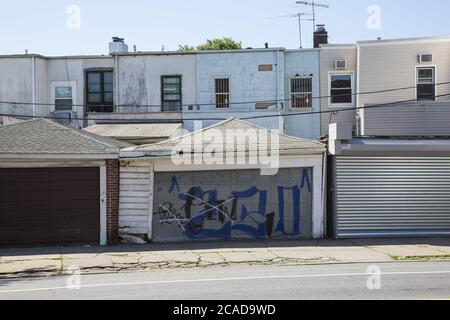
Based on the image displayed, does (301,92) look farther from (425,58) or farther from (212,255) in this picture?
(212,255)

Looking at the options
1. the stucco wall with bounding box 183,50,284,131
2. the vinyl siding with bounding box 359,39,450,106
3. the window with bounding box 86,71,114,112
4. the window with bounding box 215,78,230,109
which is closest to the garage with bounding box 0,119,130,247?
the stucco wall with bounding box 183,50,284,131

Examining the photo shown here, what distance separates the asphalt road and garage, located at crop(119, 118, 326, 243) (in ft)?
14.9

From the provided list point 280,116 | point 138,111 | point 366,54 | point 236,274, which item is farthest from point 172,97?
point 236,274

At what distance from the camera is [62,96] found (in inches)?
1070

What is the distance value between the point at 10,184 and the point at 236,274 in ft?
27.5

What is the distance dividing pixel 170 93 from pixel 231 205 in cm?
1098

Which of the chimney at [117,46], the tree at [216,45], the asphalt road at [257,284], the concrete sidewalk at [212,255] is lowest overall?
the concrete sidewalk at [212,255]

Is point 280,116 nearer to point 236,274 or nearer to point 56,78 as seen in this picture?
point 56,78

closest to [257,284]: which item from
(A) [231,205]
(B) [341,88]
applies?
(A) [231,205]

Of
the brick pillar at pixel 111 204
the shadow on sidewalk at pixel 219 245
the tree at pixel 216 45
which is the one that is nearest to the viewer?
the shadow on sidewalk at pixel 219 245

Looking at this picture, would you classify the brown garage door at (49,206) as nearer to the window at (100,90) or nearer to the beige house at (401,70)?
the window at (100,90)

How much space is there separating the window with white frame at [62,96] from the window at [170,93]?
456 cm

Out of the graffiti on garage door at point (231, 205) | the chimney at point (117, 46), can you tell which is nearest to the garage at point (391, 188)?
the graffiti on garage door at point (231, 205)

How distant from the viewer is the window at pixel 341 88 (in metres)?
26.1
